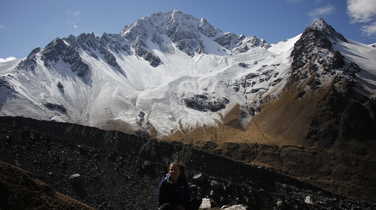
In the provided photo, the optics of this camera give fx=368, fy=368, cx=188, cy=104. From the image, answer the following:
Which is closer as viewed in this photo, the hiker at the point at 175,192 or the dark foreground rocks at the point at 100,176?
the hiker at the point at 175,192

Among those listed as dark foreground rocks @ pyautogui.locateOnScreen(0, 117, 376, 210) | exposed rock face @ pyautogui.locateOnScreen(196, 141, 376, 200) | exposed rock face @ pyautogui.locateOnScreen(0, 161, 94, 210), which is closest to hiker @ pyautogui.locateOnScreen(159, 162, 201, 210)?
exposed rock face @ pyautogui.locateOnScreen(0, 161, 94, 210)

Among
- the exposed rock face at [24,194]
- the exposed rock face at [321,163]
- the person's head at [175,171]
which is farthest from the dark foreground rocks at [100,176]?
the exposed rock face at [321,163]

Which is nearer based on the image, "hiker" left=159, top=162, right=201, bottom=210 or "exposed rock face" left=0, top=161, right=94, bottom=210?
"hiker" left=159, top=162, right=201, bottom=210

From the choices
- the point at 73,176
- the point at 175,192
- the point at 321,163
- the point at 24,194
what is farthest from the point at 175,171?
the point at 321,163

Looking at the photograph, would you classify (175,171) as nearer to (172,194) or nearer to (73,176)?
(172,194)

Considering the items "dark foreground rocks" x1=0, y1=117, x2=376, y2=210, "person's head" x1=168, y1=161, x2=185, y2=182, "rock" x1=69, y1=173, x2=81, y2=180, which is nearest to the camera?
"person's head" x1=168, y1=161, x2=185, y2=182

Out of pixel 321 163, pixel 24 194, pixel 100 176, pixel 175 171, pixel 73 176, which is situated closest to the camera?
pixel 175 171

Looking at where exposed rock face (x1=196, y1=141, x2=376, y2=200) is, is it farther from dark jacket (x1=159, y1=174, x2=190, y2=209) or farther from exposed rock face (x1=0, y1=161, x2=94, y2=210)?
dark jacket (x1=159, y1=174, x2=190, y2=209)

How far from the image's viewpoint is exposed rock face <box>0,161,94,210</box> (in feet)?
70.8

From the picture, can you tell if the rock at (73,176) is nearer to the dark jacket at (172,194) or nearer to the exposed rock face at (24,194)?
the exposed rock face at (24,194)

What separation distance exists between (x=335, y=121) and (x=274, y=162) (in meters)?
43.7

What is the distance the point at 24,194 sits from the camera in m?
22.4

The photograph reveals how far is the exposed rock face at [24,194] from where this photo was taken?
21578 millimetres

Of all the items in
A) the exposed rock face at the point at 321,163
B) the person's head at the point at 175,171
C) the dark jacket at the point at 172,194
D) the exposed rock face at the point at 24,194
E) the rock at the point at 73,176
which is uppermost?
the exposed rock face at the point at 321,163
